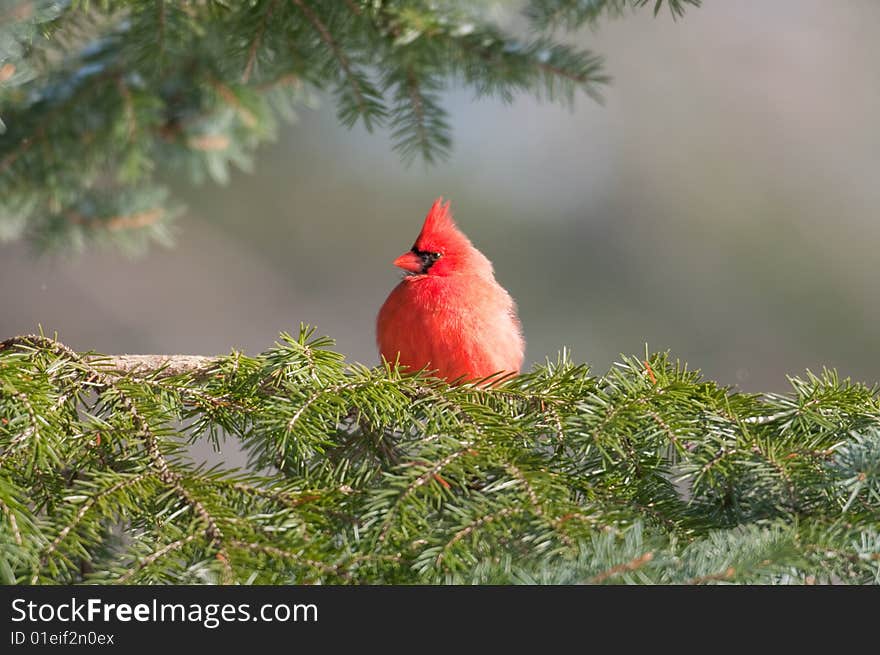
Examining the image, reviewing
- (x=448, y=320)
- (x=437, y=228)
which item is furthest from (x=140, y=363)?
(x=437, y=228)

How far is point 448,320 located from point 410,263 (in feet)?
1.00

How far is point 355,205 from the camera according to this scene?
6301mm

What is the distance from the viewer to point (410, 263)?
230cm

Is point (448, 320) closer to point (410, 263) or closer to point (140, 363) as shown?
point (410, 263)

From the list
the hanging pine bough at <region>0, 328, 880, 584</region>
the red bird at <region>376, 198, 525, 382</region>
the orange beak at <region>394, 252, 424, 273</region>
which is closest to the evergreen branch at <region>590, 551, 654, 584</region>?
the hanging pine bough at <region>0, 328, 880, 584</region>

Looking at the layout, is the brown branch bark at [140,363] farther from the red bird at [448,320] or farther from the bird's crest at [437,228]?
the bird's crest at [437,228]

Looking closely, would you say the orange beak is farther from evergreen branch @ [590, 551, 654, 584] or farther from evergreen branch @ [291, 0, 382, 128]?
evergreen branch @ [590, 551, 654, 584]

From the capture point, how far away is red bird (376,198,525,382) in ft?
6.58

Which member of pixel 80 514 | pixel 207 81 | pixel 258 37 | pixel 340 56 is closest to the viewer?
pixel 80 514

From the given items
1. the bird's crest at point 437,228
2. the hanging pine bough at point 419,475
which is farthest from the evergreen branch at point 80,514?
the bird's crest at point 437,228

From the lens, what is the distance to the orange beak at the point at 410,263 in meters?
2.29
